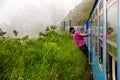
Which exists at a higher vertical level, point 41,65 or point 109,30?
point 109,30

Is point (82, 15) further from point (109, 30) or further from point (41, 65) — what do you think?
point (109, 30)

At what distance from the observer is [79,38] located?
10.2m

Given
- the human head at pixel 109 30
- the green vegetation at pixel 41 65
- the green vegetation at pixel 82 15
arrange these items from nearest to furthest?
the human head at pixel 109 30, the green vegetation at pixel 41 65, the green vegetation at pixel 82 15

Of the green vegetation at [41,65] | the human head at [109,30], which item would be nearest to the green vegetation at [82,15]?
the green vegetation at [41,65]

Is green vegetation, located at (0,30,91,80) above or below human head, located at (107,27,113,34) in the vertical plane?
below

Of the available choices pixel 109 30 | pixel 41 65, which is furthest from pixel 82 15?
pixel 109 30

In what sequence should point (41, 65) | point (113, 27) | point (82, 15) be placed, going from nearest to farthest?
point (113, 27)
point (41, 65)
point (82, 15)

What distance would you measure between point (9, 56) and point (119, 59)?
396 inches

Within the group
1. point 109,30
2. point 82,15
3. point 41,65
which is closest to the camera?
point 109,30

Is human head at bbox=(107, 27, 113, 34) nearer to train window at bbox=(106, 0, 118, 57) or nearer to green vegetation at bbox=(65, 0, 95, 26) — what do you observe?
train window at bbox=(106, 0, 118, 57)

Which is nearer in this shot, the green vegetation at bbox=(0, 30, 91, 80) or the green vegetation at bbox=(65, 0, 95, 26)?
the green vegetation at bbox=(0, 30, 91, 80)

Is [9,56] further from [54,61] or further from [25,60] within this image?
[54,61]

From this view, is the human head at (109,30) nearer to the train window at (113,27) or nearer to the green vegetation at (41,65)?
the train window at (113,27)

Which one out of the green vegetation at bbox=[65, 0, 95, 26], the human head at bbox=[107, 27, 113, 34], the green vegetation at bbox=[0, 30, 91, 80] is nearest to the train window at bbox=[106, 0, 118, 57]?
the human head at bbox=[107, 27, 113, 34]
